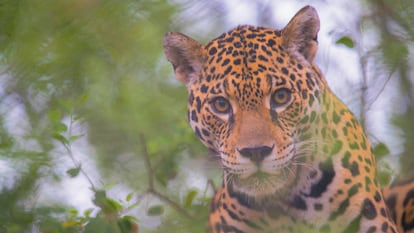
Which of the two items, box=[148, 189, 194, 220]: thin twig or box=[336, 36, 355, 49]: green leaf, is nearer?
box=[336, 36, 355, 49]: green leaf

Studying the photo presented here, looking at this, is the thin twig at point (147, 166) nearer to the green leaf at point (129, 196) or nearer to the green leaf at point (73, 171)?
the green leaf at point (129, 196)

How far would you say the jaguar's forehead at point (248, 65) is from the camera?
2596 millimetres

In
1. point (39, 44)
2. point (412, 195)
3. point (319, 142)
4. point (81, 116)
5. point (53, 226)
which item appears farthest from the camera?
point (412, 195)

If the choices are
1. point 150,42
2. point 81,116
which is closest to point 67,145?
point 81,116

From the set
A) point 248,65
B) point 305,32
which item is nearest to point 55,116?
point 248,65

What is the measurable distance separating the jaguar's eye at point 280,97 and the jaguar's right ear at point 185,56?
1.14 ft

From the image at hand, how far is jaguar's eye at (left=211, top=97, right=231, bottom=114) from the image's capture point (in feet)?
8.64

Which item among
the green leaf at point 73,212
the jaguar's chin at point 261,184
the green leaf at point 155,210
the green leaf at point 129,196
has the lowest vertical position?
the green leaf at point 73,212

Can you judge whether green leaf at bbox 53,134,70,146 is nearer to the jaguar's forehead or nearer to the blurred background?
the blurred background

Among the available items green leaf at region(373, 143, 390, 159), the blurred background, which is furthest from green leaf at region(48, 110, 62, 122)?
green leaf at region(373, 143, 390, 159)

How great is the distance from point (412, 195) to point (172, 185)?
1603mm

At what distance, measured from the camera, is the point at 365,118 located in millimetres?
2170

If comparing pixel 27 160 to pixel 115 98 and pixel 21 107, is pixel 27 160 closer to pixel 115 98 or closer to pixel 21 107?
pixel 21 107

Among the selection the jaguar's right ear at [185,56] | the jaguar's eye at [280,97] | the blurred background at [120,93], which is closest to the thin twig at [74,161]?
the blurred background at [120,93]
